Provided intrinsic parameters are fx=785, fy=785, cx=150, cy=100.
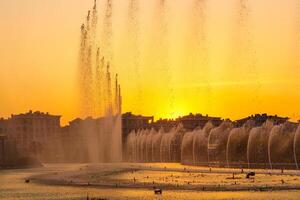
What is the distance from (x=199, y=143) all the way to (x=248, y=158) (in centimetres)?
2480

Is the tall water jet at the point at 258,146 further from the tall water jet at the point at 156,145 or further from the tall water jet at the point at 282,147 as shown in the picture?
the tall water jet at the point at 156,145

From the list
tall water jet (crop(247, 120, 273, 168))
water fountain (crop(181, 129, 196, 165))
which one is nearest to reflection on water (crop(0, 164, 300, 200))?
tall water jet (crop(247, 120, 273, 168))

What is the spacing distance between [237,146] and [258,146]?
286 inches

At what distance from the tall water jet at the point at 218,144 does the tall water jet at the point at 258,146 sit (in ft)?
20.9

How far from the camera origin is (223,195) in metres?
44.7

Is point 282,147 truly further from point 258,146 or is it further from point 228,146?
point 228,146

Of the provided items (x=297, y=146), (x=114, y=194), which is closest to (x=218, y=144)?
(x=297, y=146)

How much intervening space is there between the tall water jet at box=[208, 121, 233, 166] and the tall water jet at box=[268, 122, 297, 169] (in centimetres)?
861

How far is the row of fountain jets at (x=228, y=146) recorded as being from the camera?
77025 mm

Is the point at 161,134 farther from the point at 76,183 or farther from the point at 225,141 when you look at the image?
the point at 76,183

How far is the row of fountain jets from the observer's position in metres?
77.0

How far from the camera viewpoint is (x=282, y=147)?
7925 cm

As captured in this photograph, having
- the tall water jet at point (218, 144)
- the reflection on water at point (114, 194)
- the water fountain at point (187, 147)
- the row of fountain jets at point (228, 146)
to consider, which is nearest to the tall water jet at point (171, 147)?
the row of fountain jets at point (228, 146)

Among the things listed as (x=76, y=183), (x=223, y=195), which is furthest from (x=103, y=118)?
(x=223, y=195)
